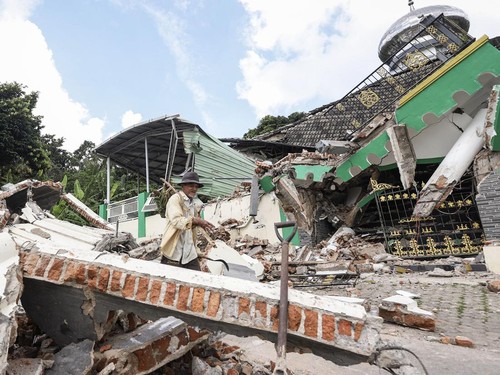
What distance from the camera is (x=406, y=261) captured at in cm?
742

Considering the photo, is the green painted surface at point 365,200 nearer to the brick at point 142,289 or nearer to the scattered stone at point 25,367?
the brick at point 142,289

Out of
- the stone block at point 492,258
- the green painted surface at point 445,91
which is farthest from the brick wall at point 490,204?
the stone block at point 492,258

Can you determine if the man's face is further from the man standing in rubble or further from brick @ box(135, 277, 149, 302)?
brick @ box(135, 277, 149, 302)

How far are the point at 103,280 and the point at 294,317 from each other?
102 centimetres

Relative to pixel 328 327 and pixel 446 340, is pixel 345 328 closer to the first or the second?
pixel 328 327

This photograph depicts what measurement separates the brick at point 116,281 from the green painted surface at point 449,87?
749cm

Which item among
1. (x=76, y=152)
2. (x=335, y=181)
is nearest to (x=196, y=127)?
(x=335, y=181)

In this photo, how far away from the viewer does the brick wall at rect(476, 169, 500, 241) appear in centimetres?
682

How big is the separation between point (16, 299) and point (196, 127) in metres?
10.6

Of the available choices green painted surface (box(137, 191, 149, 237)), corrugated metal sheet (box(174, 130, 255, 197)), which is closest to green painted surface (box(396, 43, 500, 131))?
corrugated metal sheet (box(174, 130, 255, 197))

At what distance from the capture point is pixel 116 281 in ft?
5.98

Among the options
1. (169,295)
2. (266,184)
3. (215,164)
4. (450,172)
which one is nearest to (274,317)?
(169,295)

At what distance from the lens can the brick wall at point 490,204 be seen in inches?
269

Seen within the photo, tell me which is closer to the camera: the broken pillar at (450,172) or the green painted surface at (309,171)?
the broken pillar at (450,172)
